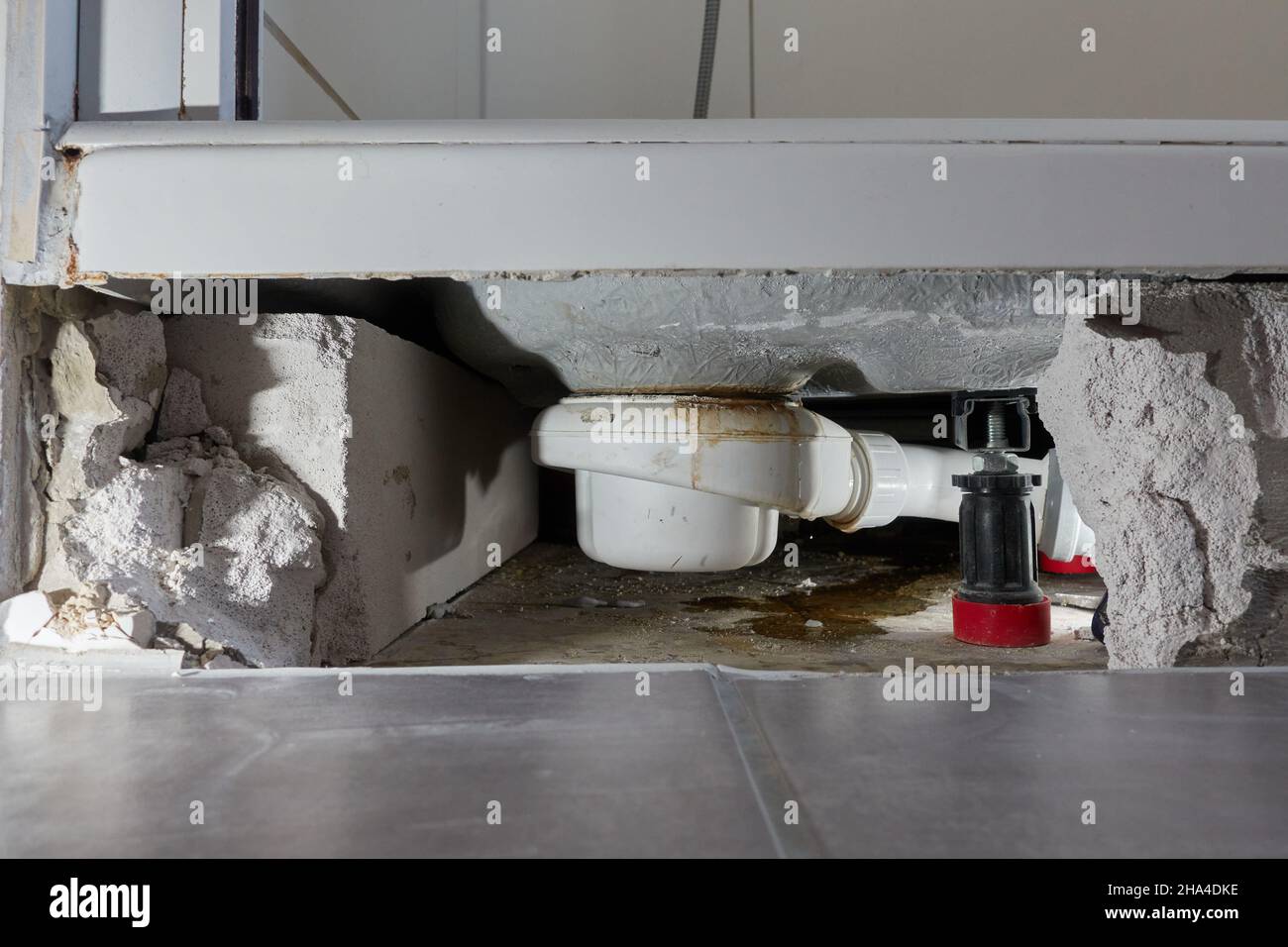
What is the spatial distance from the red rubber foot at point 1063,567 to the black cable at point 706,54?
1.36m

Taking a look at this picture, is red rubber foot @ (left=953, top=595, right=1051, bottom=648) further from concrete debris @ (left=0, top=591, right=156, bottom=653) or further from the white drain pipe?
concrete debris @ (left=0, top=591, right=156, bottom=653)

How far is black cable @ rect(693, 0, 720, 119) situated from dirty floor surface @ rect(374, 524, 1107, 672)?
93 centimetres

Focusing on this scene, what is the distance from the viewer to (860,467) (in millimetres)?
1427

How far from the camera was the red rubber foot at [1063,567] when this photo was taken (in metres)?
1.88

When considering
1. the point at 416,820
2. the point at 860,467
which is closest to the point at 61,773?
the point at 416,820

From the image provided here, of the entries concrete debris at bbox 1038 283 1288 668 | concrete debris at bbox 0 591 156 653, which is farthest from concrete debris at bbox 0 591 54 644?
concrete debris at bbox 1038 283 1288 668

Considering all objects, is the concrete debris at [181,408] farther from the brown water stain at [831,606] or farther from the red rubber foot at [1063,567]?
the red rubber foot at [1063,567]

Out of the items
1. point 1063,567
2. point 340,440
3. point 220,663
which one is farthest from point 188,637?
point 1063,567

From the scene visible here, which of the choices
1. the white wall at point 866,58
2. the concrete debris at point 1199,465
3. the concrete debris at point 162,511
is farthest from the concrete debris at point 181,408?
the concrete debris at point 1199,465

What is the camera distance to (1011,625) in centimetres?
121

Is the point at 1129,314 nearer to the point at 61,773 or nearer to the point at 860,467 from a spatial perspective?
the point at 860,467

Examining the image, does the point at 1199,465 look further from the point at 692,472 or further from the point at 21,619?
the point at 21,619

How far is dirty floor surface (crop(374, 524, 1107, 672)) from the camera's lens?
113 centimetres

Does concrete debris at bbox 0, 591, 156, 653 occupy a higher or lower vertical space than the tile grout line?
higher
